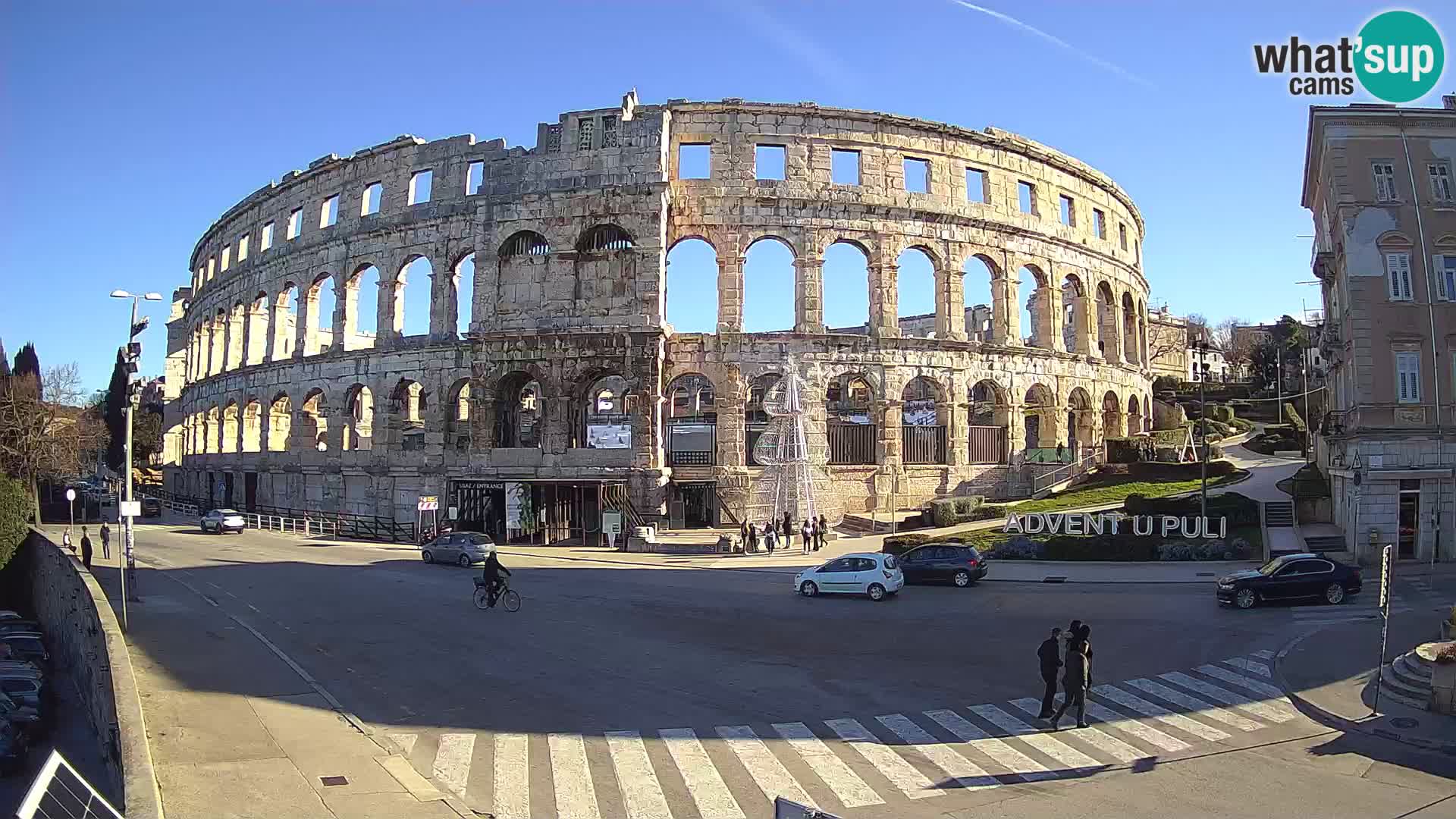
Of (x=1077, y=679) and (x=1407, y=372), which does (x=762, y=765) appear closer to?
(x=1077, y=679)

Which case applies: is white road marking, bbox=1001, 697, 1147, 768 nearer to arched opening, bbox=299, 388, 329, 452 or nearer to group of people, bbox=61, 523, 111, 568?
group of people, bbox=61, 523, 111, 568

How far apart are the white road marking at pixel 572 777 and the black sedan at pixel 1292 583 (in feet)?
57.0

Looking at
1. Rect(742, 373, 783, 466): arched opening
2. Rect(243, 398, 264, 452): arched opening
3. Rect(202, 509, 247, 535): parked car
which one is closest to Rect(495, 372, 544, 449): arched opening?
Rect(742, 373, 783, 466): arched opening

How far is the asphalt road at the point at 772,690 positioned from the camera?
1027 centimetres

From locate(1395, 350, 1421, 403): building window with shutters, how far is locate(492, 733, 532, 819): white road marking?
97.0 feet

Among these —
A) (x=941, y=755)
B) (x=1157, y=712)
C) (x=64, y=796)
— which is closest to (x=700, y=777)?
(x=941, y=755)

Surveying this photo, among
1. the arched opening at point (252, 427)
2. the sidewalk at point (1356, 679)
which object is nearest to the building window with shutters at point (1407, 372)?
the sidewalk at point (1356, 679)

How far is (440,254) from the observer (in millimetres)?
44062

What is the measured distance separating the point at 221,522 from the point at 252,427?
568 inches

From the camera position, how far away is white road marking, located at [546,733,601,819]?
9578 mm

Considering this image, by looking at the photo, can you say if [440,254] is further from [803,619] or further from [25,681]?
[803,619]

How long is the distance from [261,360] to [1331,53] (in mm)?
55280

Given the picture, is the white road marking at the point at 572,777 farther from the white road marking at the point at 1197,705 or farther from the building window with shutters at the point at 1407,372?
the building window with shutters at the point at 1407,372

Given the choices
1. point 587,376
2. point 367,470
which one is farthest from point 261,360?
point 587,376
